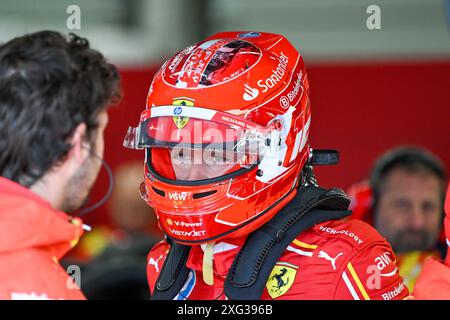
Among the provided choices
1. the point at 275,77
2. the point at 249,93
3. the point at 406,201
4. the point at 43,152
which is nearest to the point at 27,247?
the point at 43,152

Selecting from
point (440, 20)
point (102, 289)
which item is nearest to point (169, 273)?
point (102, 289)

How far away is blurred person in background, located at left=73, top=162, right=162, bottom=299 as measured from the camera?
3.57 meters

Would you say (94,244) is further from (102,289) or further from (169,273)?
(169,273)

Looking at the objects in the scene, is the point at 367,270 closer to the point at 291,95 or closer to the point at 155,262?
the point at 291,95

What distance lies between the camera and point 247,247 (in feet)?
7.02

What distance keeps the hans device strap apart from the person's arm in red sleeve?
15cm

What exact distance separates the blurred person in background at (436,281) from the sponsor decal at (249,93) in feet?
1.86

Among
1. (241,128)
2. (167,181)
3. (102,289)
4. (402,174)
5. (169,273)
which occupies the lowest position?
(102,289)

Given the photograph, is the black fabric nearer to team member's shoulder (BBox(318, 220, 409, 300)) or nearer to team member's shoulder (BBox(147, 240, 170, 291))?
team member's shoulder (BBox(147, 240, 170, 291))

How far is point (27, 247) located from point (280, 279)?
672mm

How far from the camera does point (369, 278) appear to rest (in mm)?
2090

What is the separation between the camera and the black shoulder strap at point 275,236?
2051 mm

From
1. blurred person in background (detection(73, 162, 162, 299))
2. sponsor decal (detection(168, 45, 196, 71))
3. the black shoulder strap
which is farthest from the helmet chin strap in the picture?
blurred person in background (detection(73, 162, 162, 299))
